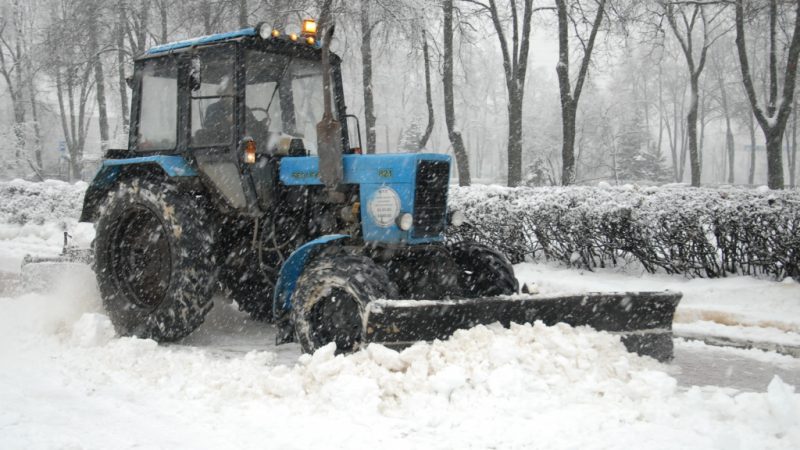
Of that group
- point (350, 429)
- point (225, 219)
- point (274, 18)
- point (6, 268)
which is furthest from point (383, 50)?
point (350, 429)

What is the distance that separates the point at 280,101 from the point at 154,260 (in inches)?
71.8

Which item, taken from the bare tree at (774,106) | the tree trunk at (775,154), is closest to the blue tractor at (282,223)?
the bare tree at (774,106)

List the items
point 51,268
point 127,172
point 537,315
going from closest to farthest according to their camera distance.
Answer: point 537,315 → point 127,172 → point 51,268

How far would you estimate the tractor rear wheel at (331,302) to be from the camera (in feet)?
16.6

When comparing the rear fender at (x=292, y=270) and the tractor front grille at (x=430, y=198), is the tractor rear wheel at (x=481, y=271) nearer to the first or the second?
the tractor front grille at (x=430, y=198)

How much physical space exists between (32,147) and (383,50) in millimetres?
26750

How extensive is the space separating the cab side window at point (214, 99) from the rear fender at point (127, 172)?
0.81 ft

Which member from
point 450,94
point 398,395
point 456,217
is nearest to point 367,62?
point 450,94

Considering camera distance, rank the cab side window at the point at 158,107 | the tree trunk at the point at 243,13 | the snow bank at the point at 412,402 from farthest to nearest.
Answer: the tree trunk at the point at 243,13 < the cab side window at the point at 158,107 < the snow bank at the point at 412,402

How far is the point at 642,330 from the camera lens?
5465 mm

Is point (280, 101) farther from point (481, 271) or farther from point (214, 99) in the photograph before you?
point (481, 271)

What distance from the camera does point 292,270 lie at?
5.66m

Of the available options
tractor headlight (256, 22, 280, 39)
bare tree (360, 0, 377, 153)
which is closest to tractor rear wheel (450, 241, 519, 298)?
tractor headlight (256, 22, 280, 39)

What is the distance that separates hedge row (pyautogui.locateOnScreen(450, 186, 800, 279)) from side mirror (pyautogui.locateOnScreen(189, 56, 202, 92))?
558cm
